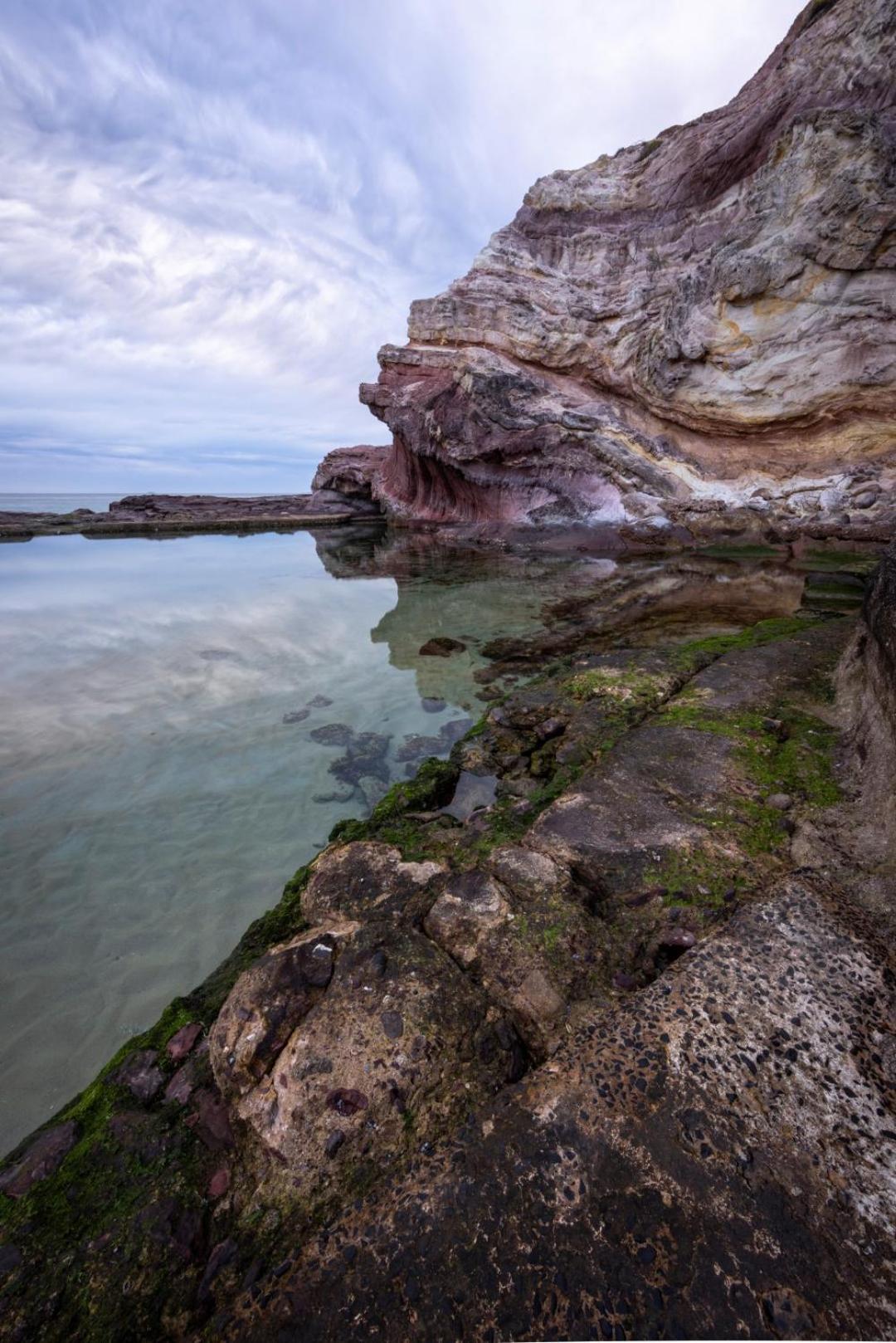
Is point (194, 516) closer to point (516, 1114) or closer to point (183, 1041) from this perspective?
point (183, 1041)

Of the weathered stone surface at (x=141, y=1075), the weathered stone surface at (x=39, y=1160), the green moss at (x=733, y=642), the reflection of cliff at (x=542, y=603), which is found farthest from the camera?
the reflection of cliff at (x=542, y=603)

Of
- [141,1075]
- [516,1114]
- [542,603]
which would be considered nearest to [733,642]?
[542,603]

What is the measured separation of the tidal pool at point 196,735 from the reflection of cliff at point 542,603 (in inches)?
3.8

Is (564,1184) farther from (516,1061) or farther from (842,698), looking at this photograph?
(842,698)

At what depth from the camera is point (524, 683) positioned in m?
7.49

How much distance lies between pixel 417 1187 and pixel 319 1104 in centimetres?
50

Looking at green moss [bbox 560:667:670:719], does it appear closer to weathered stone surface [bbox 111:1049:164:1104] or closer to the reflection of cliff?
the reflection of cliff

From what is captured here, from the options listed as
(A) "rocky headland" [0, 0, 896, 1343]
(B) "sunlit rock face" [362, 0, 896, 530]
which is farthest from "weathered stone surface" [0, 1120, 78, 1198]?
(B) "sunlit rock face" [362, 0, 896, 530]

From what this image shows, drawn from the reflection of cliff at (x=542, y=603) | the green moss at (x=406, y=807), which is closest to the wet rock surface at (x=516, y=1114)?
the green moss at (x=406, y=807)

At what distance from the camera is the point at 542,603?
40.4 ft

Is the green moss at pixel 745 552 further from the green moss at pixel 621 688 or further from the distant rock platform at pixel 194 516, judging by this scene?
the distant rock platform at pixel 194 516

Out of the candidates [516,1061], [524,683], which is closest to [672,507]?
[524,683]

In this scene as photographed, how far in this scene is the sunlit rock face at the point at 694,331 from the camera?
59.4ft

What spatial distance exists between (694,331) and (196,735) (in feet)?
77.3
